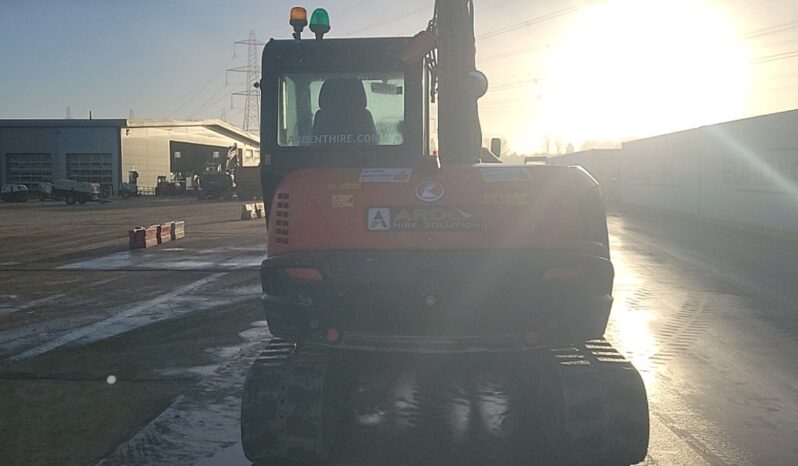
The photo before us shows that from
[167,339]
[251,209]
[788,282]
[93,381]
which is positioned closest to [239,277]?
[167,339]

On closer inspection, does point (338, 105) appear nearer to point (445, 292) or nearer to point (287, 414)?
point (445, 292)

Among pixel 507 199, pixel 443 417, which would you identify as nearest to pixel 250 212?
pixel 443 417

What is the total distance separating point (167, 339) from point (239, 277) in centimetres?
588

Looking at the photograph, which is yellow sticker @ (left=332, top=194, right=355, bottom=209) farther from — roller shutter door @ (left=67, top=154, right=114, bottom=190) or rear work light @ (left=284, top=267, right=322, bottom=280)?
roller shutter door @ (left=67, top=154, right=114, bottom=190)

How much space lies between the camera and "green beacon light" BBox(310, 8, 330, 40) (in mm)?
6434

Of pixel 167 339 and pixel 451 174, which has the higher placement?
pixel 451 174

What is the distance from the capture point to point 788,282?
13.8 metres

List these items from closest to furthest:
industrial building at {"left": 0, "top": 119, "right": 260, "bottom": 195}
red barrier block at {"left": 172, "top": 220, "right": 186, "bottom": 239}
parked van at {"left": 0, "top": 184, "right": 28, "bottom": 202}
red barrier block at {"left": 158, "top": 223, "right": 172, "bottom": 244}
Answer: red barrier block at {"left": 158, "top": 223, "right": 172, "bottom": 244}
red barrier block at {"left": 172, "top": 220, "right": 186, "bottom": 239}
parked van at {"left": 0, "top": 184, "right": 28, "bottom": 202}
industrial building at {"left": 0, "top": 119, "right": 260, "bottom": 195}

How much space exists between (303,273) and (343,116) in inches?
75.4

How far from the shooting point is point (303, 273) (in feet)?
15.2

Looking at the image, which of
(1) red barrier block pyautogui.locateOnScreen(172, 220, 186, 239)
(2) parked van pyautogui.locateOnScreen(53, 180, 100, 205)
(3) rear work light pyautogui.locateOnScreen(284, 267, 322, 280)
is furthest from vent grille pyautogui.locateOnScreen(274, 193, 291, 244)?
(2) parked van pyautogui.locateOnScreen(53, 180, 100, 205)

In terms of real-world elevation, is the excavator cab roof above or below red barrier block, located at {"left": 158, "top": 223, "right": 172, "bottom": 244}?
above

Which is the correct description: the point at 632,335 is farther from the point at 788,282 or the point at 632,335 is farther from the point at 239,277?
the point at 239,277

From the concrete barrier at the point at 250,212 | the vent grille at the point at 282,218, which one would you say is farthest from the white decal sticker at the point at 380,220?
the concrete barrier at the point at 250,212
